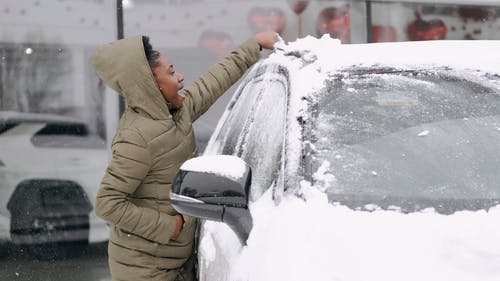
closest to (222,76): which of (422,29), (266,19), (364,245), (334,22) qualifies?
(364,245)

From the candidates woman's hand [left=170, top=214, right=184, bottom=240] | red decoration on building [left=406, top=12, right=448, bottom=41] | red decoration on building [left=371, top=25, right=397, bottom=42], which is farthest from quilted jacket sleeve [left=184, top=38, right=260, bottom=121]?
red decoration on building [left=406, top=12, right=448, bottom=41]

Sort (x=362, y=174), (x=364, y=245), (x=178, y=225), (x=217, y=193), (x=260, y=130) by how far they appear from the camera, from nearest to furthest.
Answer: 1. (x=364, y=245)
2. (x=217, y=193)
3. (x=362, y=174)
4. (x=260, y=130)
5. (x=178, y=225)

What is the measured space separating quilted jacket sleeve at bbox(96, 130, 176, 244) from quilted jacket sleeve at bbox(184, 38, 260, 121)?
669mm

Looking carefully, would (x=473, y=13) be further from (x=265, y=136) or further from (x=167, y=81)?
(x=265, y=136)

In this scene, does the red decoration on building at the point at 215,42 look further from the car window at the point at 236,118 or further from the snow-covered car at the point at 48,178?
the car window at the point at 236,118

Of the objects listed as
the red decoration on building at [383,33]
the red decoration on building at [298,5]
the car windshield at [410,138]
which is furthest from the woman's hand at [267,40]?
the red decoration on building at [383,33]

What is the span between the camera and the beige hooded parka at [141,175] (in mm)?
3223

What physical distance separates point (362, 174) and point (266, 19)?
15.2ft

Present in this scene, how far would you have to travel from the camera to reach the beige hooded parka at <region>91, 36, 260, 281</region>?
10.6 feet

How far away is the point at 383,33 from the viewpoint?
7.30 m

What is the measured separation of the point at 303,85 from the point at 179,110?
993 mm

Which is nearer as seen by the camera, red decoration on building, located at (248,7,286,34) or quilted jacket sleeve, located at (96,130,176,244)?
quilted jacket sleeve, located at (96,130,176,244)

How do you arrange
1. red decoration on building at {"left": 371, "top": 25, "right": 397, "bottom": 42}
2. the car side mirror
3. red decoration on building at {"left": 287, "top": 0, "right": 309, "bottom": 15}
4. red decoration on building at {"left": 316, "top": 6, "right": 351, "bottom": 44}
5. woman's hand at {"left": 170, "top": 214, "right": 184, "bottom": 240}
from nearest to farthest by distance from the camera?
the car side mirror
woman's hand at {"left": 170, "top": 214, "right": 184, "bottom": 240}
red decoration on building at {"left": 287, "top": 0, "right": 309, "bottom": 15}
red decoration on building at {"left": 316, "top": 6, "right": 351, "bottom": 44}
red decoration on building at {"left": 371, "top": 25, "right": 397, "bottom": 42}

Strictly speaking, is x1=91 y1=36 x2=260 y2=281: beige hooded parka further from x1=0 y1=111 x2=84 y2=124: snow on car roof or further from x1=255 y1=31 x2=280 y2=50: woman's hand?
x1=0 y1=111 x2=84 y2=124: snow on car roof
